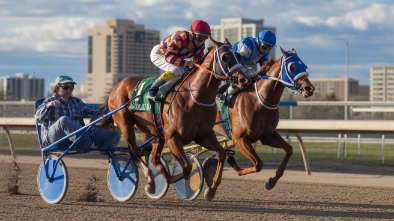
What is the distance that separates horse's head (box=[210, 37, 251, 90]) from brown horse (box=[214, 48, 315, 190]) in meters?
0.90

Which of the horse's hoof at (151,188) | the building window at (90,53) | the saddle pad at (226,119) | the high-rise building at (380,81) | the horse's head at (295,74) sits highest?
the building window at (90,53)

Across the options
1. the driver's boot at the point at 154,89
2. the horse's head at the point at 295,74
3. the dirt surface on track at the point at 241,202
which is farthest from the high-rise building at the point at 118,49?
the driver's boot at the point at 154,89

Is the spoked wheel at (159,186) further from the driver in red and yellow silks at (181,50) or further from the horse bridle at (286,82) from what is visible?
the horse bridle at (286,82)

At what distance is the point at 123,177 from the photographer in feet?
30.9

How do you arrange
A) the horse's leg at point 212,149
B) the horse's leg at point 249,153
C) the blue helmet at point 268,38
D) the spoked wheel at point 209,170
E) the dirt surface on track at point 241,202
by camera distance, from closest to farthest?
the dirt surface on track at point 241,202 → the horse's leg at point 212,149 → the horse's leg at point 249,153 → the spoked wheel at point 209,170 → the blue helmet at point 268,38

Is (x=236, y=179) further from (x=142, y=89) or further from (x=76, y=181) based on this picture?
(x=142, y=89)

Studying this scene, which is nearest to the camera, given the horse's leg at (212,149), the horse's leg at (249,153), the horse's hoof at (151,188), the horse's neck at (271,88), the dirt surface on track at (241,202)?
the dirt surface on track at (241,202)

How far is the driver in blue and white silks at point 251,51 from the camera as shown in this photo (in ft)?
32.3

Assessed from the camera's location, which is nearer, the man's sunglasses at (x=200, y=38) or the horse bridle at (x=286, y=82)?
the man's sunglasses at (x=200, y=38)

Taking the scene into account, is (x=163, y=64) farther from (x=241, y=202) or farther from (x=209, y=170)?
(x=241, y=202)

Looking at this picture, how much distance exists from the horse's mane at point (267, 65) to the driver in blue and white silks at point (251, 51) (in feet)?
0.33

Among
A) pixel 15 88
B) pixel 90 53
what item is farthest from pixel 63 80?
pixel 90 53

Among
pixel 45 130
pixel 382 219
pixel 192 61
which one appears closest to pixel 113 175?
pixel 45 130

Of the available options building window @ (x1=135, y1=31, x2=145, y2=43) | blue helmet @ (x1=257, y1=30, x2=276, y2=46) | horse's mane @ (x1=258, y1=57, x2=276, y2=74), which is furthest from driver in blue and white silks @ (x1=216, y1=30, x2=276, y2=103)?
building window @ (x1=135, y1=31, x2=145, y2=43)
